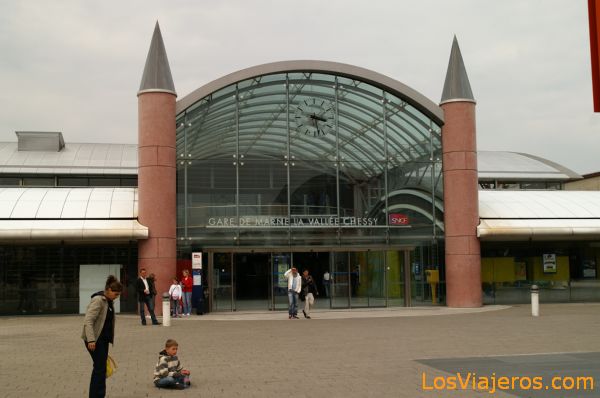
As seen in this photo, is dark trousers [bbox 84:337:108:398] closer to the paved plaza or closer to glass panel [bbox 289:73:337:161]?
the paved plaza

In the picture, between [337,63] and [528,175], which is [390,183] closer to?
[337,63]

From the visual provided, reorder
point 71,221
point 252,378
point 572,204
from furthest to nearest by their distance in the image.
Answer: point 572,204 < point 71,221 < point 252,378

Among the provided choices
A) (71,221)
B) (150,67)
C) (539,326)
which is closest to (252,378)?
(539,326)

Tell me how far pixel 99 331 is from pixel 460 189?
21.0m

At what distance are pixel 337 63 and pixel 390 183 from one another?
17.0 ft

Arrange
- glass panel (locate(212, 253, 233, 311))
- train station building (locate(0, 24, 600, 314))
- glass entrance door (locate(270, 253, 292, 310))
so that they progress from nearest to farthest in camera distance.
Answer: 1. train station building (locate(0, 24, 600, 314))
2. glass panel (locate(212, 253, 233, 311))
3. glass entrance door (locate(270, 253, 292, 310))

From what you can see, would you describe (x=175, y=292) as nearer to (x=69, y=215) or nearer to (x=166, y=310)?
(x=166, y=310)

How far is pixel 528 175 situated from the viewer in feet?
151

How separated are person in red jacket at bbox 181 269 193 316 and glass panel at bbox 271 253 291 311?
342cm

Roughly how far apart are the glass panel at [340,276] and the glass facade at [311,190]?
1.9 inches

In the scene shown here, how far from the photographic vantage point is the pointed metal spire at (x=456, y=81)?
29141mm

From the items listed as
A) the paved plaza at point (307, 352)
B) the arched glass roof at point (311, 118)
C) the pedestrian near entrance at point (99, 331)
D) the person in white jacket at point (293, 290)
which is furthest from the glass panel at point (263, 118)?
the pedestrian near entrance at point (99, 331)

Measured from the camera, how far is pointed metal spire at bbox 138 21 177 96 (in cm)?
2667

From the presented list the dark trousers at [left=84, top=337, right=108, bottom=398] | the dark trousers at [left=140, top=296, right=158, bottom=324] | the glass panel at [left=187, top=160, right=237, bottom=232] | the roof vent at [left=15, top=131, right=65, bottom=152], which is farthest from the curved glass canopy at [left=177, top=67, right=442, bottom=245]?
the roof vent at [left=15, top=131, right=65, bottom=152]
